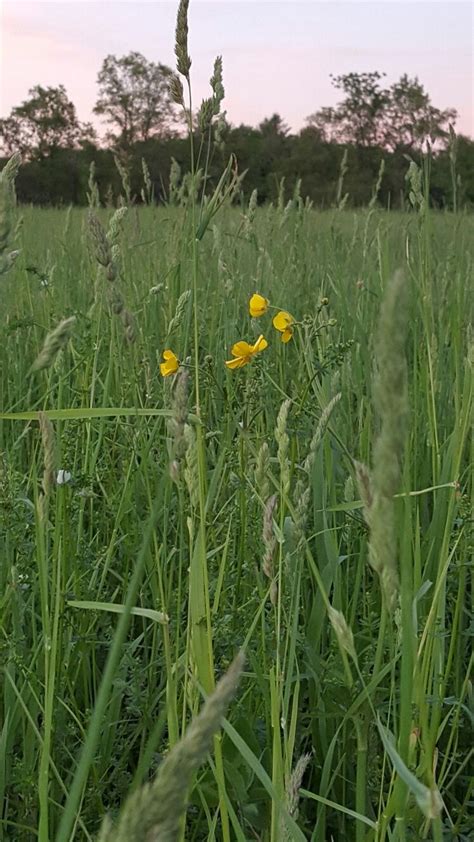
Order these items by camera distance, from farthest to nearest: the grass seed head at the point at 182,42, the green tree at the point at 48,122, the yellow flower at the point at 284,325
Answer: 1. the green tree at the point at 48,122
2. the yellow flower at the point at 284,325
3. the grass seed head at the point at 182,42

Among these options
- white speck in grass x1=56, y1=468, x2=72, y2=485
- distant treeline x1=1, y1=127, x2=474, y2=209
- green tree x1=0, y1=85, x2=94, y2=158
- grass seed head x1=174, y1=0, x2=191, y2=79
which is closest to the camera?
grass seed head x1=174, y1=0, x2=191, y2=79

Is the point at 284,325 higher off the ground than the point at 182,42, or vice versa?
the point at 182,42

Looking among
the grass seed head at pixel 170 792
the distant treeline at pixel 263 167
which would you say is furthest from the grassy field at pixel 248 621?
A: the distant treeline at pixel 263 167

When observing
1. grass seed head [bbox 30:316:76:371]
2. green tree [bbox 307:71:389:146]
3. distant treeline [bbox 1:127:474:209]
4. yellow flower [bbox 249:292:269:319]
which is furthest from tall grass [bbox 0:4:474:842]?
green tree [bbox 307:71:389:146]

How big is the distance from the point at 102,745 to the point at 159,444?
814mm

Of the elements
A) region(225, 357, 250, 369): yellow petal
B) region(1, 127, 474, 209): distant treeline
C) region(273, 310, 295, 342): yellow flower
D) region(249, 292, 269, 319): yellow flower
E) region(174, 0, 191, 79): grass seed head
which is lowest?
region(225, 357, 250, 369): yellow petal

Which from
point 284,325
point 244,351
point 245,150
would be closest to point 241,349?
point 244,351

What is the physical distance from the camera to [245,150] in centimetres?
1591

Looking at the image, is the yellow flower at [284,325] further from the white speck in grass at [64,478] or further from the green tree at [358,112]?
the green tree at [358,112]

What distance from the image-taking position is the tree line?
2.26 m

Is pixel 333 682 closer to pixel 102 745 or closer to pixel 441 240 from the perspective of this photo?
pixel 102 745

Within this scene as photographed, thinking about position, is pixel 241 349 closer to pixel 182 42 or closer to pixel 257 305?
pixel 257 305

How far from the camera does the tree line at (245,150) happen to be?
7.41 ft

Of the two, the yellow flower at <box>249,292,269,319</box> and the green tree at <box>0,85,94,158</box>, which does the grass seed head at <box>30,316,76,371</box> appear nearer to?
the yellow flower at <box>249,292,269,319</box>
